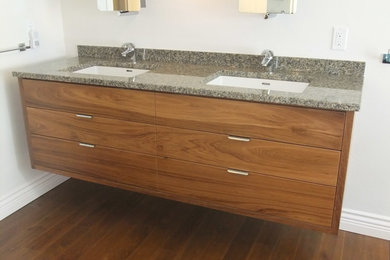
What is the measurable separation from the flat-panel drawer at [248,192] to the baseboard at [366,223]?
55 centimetres

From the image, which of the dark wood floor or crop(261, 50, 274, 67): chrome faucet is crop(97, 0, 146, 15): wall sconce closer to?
crop(261, 50, 274, 67): chrome faucet

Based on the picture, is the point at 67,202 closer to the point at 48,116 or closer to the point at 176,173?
the point at 48,116

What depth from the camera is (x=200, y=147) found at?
197cm

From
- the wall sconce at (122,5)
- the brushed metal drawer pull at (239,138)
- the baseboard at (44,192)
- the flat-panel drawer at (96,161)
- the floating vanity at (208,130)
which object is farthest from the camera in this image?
the wall sconce at (122,5)

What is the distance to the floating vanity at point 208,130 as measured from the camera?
1756 mm

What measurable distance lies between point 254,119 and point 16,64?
1.49m

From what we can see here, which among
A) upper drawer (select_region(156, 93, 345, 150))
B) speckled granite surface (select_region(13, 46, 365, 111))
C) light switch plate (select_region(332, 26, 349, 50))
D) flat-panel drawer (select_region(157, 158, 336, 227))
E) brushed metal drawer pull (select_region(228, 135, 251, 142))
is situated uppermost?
light switch plate (select_region(332, 26, 349, 50))

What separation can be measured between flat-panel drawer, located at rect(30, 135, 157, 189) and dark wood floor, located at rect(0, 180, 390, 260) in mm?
302

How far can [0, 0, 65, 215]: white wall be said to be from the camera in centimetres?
235

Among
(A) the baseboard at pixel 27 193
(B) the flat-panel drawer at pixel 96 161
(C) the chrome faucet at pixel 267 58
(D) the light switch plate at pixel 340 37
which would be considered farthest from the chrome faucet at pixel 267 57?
(A) the baseboard at pixel 27 193

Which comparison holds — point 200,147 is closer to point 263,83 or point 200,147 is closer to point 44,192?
point 263,83

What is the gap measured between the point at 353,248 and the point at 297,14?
1.26 m

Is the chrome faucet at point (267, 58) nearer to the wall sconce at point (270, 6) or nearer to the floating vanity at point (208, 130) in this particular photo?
the floating vanity at point (208, 130)

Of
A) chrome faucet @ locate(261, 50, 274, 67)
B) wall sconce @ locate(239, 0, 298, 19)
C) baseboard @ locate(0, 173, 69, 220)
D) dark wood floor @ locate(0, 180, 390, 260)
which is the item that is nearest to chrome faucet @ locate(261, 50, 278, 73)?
chrome faucet @ locate(261, 50, 274, 67)
